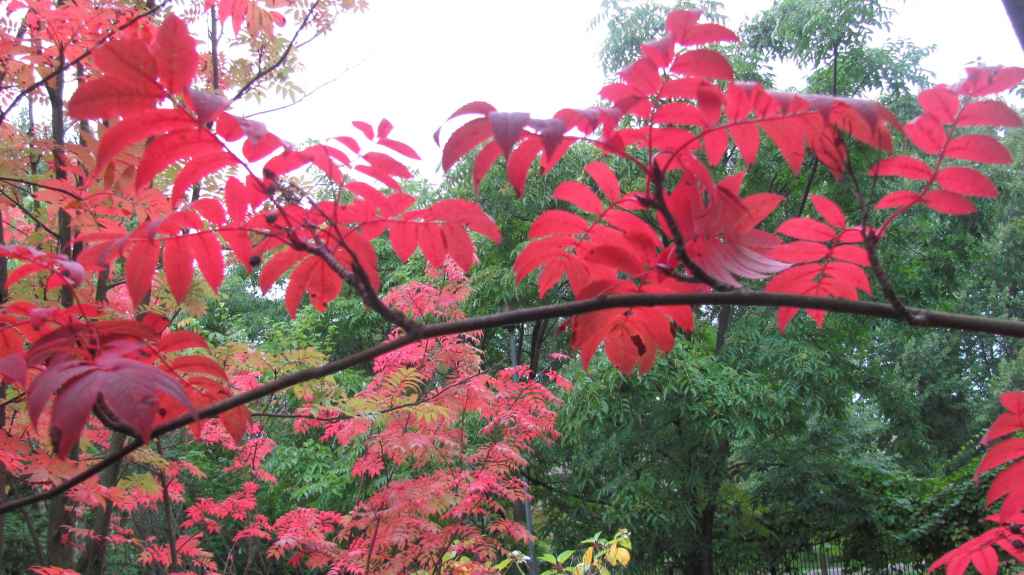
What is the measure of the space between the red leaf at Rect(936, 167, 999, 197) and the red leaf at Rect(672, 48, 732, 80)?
0.17 metres

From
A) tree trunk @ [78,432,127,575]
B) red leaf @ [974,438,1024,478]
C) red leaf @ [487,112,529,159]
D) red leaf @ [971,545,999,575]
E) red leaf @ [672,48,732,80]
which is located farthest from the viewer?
tree trunk @ [78,432,127,575]

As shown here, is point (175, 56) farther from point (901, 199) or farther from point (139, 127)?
point (901, 199)

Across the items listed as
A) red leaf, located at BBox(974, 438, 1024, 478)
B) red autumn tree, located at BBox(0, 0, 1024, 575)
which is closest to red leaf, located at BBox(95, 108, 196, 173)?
red autumn tree, located at BBox(0, 0, 1024, 575)

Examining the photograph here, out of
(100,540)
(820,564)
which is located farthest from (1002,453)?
(820,564)

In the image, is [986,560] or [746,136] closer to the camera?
[746,136]

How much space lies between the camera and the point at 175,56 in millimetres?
416

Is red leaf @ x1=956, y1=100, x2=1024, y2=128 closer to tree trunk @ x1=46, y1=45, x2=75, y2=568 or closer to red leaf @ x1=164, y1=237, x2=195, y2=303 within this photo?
red leaf @ x1=164, y1=237, x2=195, y2=303

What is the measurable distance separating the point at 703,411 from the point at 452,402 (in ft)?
8.38

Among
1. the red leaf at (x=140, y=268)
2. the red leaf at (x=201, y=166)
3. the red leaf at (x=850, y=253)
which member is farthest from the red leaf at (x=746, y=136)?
the red leaf at (x=140, y=268)

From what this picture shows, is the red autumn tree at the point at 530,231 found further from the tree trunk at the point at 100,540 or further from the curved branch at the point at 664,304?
the tree trunk at the point at 100,540

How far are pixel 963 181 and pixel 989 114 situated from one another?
0.21 ft

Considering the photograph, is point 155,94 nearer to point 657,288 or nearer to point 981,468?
point 657,288

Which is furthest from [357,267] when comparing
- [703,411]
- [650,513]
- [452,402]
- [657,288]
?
[650,513]

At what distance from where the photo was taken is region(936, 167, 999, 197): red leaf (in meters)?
0.48
